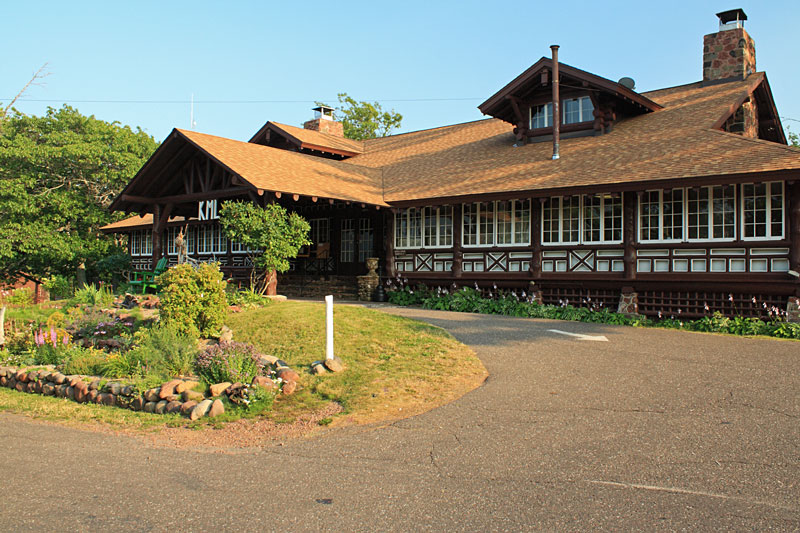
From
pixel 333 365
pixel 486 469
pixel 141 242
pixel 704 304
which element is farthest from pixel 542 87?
pixel 141 242

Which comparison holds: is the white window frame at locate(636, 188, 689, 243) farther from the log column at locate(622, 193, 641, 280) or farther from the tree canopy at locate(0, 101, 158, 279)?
the tree canopy at locate(0, 101, 158, 279)

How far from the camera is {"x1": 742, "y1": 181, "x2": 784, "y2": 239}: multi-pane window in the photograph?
1334 centimetres

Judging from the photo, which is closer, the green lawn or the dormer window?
the green lawn

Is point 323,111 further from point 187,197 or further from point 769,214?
point 769,214

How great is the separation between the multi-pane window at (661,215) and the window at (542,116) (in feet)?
18.1

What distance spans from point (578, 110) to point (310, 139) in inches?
430

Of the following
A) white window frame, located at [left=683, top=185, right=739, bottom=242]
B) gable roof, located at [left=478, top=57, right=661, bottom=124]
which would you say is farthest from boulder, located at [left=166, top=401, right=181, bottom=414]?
gable roof, located at [left=478, top=57, right=661, bottom=124]

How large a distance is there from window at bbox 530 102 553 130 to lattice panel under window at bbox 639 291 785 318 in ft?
23.9

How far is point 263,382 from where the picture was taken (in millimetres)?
7996

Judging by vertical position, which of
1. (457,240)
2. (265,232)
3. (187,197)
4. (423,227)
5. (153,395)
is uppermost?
(187,197)

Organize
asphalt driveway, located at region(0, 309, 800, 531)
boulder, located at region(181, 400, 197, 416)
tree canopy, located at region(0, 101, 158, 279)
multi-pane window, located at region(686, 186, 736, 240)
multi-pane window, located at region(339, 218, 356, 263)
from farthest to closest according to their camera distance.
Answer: tree canopy, located at region(0, 101, 158, 279) → multi-pane window, located at region(339, 218, 356, 263) → multi-pane window, located at region(686, 186, 736, 240) → boulder, located at region(181, 400, 197, 416) → asphalt driveway, located at region(0, 309, 800, 531)

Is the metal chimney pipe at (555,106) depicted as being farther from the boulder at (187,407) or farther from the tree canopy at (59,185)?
the tree canopy at (59,185)

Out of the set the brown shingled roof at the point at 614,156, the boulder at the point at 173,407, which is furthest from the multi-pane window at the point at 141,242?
the boulder at the point at 173,407

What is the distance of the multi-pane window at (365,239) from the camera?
71.6 ft
